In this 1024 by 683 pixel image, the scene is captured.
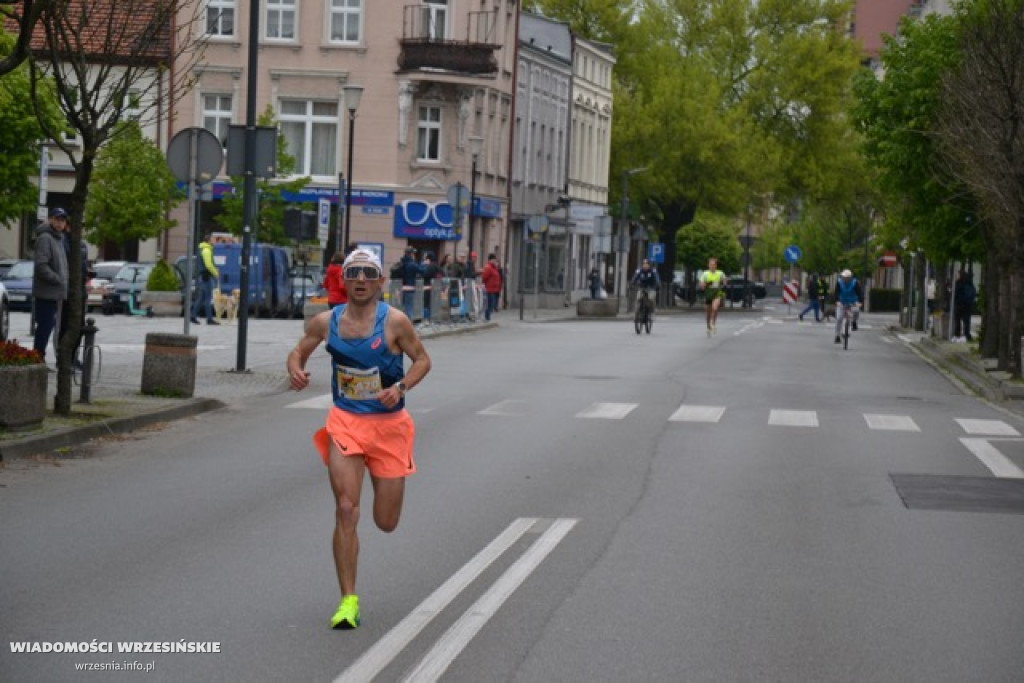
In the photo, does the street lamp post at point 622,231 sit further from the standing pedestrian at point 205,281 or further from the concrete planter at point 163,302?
the standing pedestrian at point 205,281

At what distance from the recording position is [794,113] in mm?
86562

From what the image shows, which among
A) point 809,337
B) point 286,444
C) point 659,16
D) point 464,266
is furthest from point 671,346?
point 659,16

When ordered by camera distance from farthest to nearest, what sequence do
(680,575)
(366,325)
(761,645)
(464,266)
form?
(464,266), (680,575), (366,325), (761,645)

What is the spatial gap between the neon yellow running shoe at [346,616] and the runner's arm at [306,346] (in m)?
1.16

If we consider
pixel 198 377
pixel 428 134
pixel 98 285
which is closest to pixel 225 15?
pixel 428 134

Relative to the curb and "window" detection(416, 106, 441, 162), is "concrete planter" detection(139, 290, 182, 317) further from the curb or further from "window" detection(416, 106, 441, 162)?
the curb

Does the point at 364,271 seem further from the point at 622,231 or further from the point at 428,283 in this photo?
the point at 622,231

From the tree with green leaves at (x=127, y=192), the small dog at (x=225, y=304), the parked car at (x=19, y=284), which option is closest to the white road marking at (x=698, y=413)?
the small dog at (x=225, y=304)

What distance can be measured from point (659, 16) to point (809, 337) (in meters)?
35.3

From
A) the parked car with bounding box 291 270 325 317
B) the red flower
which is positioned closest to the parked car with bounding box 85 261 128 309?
the parked car with bounding box 291 270 325 317

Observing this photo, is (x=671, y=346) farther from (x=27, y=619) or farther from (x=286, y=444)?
(x=27, y=619)

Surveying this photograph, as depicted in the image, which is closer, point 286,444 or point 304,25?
point 286,444

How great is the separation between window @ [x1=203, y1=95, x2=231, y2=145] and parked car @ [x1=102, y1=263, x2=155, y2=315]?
15218mm

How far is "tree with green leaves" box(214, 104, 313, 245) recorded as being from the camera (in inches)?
2168
